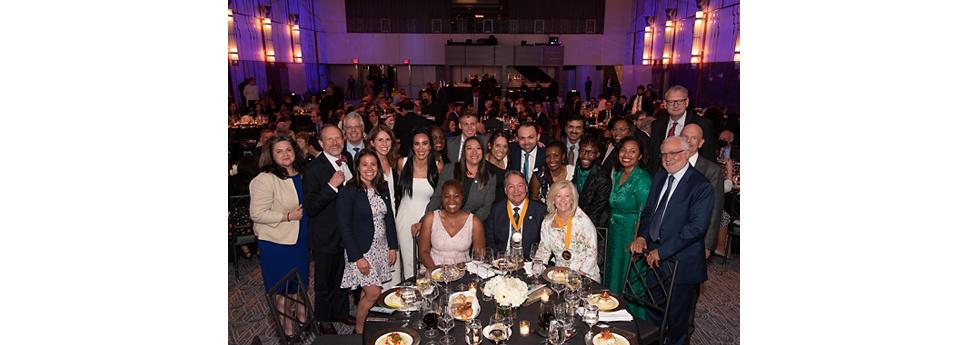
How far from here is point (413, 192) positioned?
14.3 feet

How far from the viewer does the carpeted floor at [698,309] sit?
14.3 ft

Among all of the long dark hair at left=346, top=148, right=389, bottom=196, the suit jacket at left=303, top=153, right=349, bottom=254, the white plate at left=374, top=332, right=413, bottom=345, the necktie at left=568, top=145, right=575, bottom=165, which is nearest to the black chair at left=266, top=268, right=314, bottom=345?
the suit jacket at left=303, top=153, right=349, bottom=254

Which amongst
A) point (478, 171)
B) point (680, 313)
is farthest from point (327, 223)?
point (680, 313)

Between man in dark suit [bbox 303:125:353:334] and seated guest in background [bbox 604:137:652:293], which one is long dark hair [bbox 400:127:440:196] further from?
seated guest in background [bbox 604:137:652:293]

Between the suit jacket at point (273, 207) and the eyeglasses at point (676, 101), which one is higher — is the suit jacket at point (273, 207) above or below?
below

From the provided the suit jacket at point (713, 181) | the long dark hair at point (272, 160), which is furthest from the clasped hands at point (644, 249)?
the long dark hair at point (272, 160)

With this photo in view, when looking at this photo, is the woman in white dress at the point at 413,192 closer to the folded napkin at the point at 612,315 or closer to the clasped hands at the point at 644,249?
the clasped hands at the point at 644,249

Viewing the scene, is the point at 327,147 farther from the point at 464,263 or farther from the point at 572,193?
the point at 572,193

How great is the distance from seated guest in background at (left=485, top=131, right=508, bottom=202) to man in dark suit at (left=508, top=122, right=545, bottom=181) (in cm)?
29

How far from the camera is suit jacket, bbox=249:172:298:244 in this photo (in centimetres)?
373

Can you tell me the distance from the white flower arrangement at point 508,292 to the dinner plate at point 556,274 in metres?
0.38

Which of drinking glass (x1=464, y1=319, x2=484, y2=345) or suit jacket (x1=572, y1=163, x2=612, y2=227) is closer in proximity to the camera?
drinking glass (x1=464, y1=319, x2=484, y2=345)

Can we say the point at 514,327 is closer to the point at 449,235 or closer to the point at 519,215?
the point at 449,235
